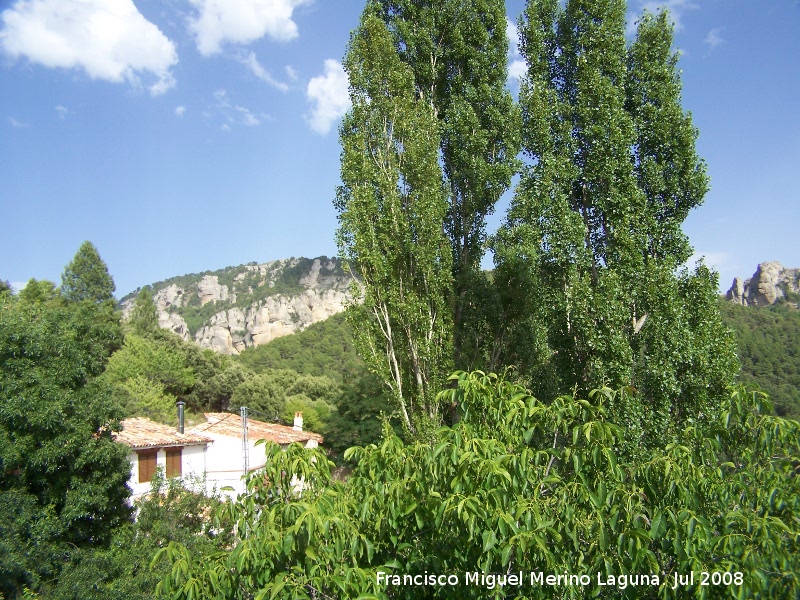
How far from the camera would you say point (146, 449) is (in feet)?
57.0

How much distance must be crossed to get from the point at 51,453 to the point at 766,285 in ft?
198

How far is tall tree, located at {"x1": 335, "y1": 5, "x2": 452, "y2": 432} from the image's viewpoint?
10.8 metres

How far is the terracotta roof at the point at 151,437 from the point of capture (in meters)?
17.2

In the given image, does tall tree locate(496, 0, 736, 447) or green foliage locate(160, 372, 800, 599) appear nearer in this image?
green foliage locate(160, 372, 800, 599)

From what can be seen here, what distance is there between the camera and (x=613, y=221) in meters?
9.30

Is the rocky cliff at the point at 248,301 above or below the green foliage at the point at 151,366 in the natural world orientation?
above

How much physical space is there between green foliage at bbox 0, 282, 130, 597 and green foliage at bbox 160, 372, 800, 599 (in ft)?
26.0

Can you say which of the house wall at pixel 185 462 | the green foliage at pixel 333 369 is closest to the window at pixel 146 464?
the house wall at pixel 185 462

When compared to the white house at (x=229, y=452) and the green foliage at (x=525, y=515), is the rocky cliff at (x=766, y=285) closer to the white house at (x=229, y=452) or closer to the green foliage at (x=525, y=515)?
the white house at (x=229, y=452)

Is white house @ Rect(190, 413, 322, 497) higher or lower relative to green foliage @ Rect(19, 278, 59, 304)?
Answer: lower

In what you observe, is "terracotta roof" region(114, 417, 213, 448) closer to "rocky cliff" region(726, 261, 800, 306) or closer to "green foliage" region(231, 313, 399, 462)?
"green foliage" region(231, 313, 399, 462)

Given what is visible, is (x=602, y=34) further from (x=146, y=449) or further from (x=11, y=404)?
(x=146, y=449)

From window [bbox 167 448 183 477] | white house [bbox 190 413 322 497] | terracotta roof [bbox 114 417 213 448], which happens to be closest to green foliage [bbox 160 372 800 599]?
terracotta roof [bbox 114 417 213 448]

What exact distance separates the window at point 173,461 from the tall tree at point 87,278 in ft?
111
